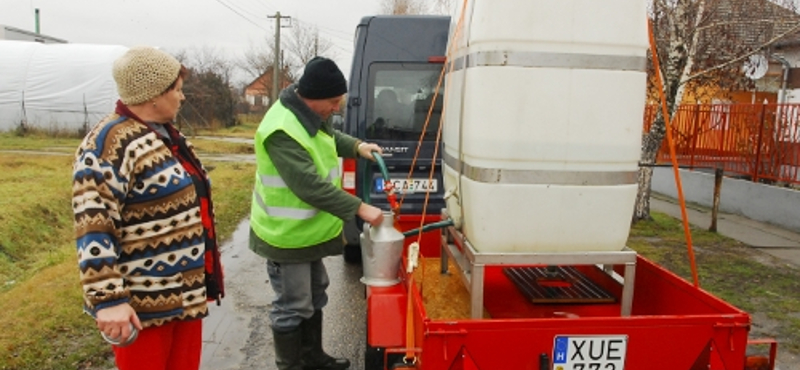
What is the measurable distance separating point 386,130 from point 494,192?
3.23 meters

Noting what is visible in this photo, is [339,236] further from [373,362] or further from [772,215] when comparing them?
[772,215]

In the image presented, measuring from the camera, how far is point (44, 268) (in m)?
6.22

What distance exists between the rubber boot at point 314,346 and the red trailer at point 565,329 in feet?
2.55

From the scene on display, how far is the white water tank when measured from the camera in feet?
8.38

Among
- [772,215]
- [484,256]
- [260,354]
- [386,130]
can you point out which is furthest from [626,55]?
[772,215]

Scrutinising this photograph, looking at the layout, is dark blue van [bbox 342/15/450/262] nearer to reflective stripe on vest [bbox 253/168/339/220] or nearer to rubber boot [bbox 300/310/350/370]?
rubber boot [bbox 300/310/350/370]

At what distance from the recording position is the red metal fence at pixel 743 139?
8.88 m

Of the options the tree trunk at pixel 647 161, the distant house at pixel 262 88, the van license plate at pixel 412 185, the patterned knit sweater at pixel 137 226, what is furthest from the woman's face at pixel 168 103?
the distant house at pixel 262 88

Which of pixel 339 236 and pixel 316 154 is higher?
pixel 316 154

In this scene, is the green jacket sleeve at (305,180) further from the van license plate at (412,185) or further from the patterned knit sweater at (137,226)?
the van license plate at (412,185)

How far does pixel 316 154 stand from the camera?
10.7 ft

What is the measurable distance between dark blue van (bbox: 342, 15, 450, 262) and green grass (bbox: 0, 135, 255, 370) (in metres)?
2.45

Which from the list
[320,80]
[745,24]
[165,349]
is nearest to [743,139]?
[745,24]

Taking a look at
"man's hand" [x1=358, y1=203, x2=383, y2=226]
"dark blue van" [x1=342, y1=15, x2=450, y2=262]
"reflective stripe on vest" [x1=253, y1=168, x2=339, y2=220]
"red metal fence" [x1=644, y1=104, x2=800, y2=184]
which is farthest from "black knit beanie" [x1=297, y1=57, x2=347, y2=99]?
"red metal fence" [x1=644, y1=104, x2=800, y2=184]
